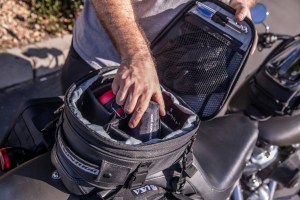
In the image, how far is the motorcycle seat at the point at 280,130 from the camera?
244 cm

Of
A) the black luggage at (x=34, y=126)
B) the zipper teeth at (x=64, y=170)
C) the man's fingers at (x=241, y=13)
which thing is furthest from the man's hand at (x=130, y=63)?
the man's fingers at (x=241, y=13)

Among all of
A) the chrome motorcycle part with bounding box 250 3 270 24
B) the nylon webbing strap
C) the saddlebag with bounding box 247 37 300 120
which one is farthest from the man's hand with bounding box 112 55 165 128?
the saddlebag with bounding box 247 37 300 120

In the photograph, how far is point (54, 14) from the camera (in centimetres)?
409

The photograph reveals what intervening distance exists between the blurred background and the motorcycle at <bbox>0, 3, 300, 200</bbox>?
5.13 feet

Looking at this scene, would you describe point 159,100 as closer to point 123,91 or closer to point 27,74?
point 123,91

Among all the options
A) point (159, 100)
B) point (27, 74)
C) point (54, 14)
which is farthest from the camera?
point (54, 14)

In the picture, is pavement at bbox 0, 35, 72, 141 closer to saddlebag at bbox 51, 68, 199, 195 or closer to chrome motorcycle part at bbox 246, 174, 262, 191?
chrome motorcycle part at bbox 246, 174, 262, 191

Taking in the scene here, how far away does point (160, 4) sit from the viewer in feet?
6.79

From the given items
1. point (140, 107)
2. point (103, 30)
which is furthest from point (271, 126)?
point (140, 107)

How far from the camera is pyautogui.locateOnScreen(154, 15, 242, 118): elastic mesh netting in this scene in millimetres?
1938

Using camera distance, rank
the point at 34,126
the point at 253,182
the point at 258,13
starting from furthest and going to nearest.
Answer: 1. the point at 253,182
2. the point at 258,13
3. the point at 34,126

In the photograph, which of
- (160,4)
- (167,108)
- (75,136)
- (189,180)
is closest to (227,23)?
(160,4)

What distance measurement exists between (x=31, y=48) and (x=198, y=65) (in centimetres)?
206

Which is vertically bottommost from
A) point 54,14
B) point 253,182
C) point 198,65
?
point 54,14
